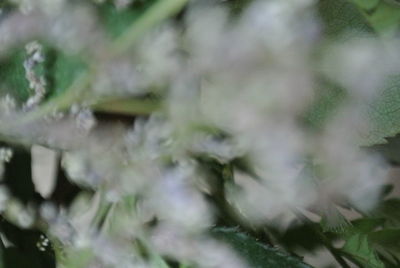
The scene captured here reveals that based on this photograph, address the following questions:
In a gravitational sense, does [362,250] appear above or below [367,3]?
below

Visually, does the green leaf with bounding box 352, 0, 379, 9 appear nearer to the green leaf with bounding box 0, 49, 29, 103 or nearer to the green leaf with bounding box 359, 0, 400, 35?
the green leaf with bounding box 359, 0, 400, 35

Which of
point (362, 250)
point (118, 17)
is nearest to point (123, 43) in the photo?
point (118, 17)

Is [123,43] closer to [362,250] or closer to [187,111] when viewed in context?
[187,111]

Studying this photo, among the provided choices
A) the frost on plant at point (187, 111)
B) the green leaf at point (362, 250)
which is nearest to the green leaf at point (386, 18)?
the frost on plant at point (187, 111)

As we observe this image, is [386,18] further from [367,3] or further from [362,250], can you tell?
[362,250]

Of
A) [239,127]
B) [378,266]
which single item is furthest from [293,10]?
[378,266]

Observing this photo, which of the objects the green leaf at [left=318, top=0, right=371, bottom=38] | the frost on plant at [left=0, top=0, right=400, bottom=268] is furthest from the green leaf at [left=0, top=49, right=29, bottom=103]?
the green leaf at [left=318, top=0, right=371, bottom=38]

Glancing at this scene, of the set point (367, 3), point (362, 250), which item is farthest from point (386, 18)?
point (362, 250)
